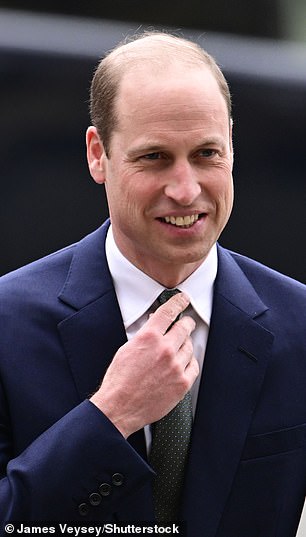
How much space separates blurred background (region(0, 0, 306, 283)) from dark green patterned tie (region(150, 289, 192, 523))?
1621 mm

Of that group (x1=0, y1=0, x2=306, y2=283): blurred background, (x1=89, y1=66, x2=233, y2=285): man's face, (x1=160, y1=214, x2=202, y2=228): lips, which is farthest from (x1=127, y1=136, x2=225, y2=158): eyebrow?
(x1=0, y1=0, x2=306, y2=283): blurred background

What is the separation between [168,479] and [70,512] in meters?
0.22

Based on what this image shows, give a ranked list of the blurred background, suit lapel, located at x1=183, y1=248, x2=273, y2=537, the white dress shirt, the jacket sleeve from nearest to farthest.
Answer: the jacket sleeve
suit lapel, located at x1=183, y1=248, x2=273, y2=537
the white dress shirt
the blurred background

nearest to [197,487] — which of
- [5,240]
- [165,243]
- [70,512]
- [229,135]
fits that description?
[70,512]

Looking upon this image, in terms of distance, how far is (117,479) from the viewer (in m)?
1.99

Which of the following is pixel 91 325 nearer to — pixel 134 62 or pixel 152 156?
pixel 152 156

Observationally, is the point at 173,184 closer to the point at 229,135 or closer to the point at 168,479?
the point at 229,135

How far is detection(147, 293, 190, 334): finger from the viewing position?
2.05 m

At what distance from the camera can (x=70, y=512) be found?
6.50ft

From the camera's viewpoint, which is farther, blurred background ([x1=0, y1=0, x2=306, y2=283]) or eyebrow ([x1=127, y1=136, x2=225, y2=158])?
blurred background ([x1=0, y1=0, x2=306, y2=283])

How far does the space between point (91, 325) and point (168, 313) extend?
0.17 metres

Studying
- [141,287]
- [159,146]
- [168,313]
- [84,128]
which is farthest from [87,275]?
[84,128]

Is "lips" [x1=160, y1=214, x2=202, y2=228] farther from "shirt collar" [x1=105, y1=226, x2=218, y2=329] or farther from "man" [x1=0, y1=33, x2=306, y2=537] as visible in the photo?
"shirt collar" [x1=105, y1=226, x2=218, y2=329]

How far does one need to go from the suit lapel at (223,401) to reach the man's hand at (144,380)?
0.47 feet
